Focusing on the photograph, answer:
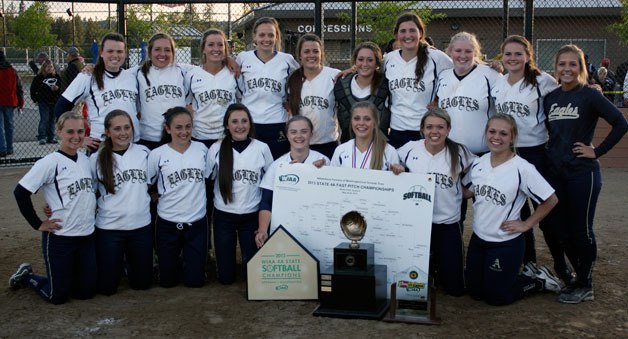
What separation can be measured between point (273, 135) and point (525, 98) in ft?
7.17

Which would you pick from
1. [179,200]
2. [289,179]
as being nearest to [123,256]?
[179,200]

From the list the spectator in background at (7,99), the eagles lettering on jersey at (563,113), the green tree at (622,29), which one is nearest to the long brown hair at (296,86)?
the eagles lettering on jersey at (563,113)

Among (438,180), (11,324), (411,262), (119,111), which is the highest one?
(119,111)

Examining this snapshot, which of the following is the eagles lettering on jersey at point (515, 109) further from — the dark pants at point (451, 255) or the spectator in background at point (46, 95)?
the spectator in background at point (46, 95)

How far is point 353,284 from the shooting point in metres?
4.63

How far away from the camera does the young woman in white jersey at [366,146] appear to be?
514 centimetres

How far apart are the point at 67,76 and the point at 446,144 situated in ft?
30.0

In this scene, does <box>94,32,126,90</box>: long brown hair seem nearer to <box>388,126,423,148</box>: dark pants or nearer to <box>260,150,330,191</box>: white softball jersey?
<box>260,150,330,191</box>: white softball jersey

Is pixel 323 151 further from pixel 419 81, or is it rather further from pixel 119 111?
pixel 119 111

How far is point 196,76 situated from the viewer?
5938mm

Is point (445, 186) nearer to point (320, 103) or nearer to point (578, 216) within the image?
point (578, 216)

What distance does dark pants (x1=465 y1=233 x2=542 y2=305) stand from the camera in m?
4.92

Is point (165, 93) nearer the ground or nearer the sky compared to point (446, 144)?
nearer the sky

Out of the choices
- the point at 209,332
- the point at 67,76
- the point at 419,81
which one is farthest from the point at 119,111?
the point at 67,76
